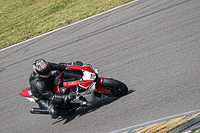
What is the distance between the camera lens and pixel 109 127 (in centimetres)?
622

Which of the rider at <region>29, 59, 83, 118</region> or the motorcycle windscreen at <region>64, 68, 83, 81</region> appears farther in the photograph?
the motorcycle windscreen at <region>64, 68, 83, 81</region>

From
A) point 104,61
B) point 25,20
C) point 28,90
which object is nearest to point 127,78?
point 104,61

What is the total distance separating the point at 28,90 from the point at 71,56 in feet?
10.6

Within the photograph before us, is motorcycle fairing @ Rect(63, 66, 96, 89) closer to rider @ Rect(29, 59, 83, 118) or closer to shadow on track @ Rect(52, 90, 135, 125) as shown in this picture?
rider @ Rect(29, 59, 83, 118)

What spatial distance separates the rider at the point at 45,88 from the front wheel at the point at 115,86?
0.77m

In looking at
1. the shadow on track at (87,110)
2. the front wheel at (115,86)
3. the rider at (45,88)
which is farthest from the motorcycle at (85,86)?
the shadow on track at (87,110)

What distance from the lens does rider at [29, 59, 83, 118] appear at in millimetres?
6406

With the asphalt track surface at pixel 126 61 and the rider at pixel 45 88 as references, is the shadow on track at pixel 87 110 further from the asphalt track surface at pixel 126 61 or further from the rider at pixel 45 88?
the rider at pixel 45 88

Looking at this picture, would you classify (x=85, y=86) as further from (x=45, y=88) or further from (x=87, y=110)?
(x=87, y=110)

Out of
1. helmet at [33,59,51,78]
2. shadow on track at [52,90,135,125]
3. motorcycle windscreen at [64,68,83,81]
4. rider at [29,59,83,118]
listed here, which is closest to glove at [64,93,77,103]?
rider at [29,59,83,118]

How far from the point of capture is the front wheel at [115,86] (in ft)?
21.5

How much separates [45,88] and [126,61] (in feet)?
9.97

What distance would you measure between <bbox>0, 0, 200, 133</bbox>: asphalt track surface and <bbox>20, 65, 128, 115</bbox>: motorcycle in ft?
1.26

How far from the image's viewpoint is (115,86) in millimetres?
6609
